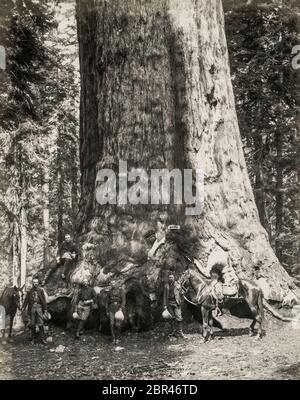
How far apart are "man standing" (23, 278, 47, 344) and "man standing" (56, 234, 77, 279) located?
15.3 inches

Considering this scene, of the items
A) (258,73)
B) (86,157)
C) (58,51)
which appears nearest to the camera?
(86,157)

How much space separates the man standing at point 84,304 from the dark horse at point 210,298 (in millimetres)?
1035

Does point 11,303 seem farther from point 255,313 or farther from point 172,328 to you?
point 255,313

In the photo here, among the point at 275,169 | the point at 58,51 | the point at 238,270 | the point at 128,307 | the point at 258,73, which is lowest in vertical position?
the point at 128,307

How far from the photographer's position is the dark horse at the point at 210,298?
5527 mm

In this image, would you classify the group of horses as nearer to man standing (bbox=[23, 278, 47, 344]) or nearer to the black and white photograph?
the black and white photograph

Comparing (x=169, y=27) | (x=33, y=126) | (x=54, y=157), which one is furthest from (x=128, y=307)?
(x=54, y=157)

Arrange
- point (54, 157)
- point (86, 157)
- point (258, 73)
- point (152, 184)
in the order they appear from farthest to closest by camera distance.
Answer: point (54, 157) < point (258, 73) < point (86, 157) < point (152, 184)

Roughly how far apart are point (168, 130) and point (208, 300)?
2069 millimetres

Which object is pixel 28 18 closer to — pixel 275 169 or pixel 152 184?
pixel 152 184

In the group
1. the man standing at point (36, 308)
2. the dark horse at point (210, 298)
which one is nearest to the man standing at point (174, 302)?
the dark horse at point (210, 298)

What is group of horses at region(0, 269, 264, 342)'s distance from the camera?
18.2 feet

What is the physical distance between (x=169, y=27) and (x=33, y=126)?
6.27 meters

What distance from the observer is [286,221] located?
39.9ft
